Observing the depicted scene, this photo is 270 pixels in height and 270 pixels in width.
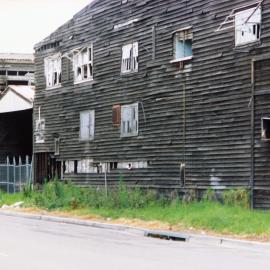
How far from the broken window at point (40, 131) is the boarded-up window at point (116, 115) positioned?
6.75 meters

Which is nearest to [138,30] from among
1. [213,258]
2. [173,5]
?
[173,5]

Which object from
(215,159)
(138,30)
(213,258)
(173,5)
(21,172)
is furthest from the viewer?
(21,172)

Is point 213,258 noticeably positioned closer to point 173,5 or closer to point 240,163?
point 240,163

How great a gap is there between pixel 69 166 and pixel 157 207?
934cm

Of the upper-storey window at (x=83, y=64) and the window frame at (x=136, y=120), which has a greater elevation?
the upper-storey window at (x=83, y=64)

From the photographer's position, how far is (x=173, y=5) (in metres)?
25.2

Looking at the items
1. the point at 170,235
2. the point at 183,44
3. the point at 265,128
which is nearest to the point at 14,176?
the point at 183,44

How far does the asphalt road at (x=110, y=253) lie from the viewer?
11430 millimetres

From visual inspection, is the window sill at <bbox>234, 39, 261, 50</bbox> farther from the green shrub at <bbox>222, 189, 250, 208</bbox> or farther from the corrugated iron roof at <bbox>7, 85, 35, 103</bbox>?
the corrugated iron roof at <bbox>7, 85, 35, 103</bbox>

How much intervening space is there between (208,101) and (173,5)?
427 cm

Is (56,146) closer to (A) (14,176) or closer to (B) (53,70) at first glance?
(B) (53,70)

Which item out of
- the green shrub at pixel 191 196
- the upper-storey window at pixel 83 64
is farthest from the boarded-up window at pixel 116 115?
the green shrub at pixel 191 196

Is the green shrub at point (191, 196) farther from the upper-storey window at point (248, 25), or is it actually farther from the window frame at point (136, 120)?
the upper-storey window at point (248, 25)

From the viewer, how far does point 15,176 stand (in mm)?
37281
